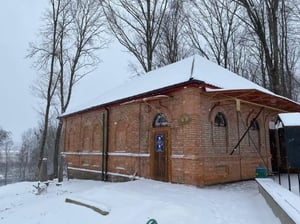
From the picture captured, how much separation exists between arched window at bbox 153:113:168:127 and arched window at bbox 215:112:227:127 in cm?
200

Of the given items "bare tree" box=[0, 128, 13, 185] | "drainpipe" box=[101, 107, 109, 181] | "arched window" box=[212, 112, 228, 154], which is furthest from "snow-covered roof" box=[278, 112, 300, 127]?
"bare tree" box=[0, 128, 13, 185]

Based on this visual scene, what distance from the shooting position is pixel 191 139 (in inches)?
402

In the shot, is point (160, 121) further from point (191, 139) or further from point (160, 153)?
point (191, 139)

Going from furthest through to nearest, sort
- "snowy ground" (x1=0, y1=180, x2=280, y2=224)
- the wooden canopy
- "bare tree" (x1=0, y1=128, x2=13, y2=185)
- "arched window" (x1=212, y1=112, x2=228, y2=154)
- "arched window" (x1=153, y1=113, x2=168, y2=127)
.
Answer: "bare tree" (x1=0, y1=128, x2=13, y2=185) → "arched window" (x1=153, y1=113, x2=168, y2=127) → "arched window" (x1=212, y1=112, x2=228, y2=154) → the wooden canopy → "snowy ground" (x1=0, y1=180, x2=280, y2=224)

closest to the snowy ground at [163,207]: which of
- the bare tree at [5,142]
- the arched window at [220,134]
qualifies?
the arched window at [220,134]

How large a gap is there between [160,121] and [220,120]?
2.43 metres

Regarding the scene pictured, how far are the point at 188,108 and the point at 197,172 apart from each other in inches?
89.8

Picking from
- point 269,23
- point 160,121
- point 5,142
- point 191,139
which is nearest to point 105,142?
point 160,121

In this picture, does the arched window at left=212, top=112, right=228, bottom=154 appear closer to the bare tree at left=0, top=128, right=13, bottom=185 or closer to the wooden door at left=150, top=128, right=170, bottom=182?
the wooden door at left=150, top=128, right=170, bottom=182

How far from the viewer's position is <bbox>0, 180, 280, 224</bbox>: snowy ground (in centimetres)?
645

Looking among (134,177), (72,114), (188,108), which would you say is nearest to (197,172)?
(188,108)

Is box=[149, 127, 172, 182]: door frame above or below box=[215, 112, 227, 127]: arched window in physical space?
below

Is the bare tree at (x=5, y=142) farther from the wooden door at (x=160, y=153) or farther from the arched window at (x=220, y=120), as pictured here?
the arched window at (x=220, y=120)

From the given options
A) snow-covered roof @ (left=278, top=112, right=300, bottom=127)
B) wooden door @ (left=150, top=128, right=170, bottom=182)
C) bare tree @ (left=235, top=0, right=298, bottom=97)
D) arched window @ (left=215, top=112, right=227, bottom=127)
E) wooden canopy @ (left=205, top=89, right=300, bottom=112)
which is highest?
bare tree @ (left=235, top=0, right=298, bottom=97)
